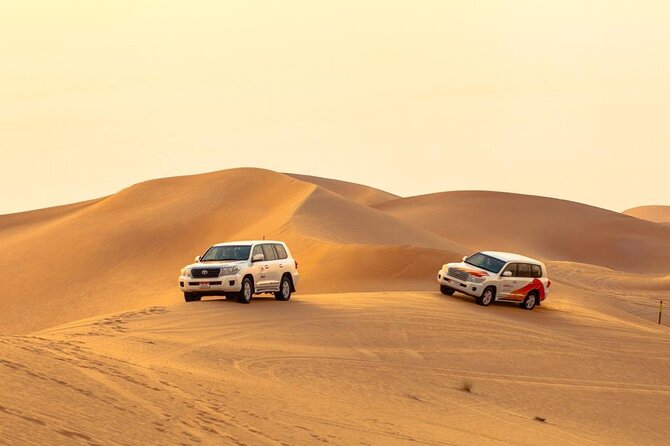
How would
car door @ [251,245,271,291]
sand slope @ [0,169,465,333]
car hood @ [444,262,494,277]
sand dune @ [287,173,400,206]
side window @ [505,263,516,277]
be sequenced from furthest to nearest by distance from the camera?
sand dune @ [287,173,400,206] → sand slope @ [0,169,465,333] → side window @ [505,263,516,277] → car hood @ [444,262,494,277] → car door @ [251,245,271,291]

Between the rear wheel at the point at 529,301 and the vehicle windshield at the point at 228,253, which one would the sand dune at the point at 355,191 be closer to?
the rear wheel at the point at 529,301

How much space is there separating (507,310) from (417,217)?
286ft

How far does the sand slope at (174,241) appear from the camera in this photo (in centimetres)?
4456

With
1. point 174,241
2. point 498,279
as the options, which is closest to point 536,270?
point 498,279

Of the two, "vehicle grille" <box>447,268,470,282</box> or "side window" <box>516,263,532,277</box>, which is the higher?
"side window" <box>516,263,532,277</box>

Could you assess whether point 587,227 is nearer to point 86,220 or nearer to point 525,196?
point 525,196

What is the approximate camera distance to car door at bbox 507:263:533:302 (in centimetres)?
3056

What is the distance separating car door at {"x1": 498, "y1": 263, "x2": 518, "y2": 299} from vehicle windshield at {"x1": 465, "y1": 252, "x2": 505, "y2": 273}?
10.8 inches

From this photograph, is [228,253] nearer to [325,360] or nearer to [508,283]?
[325,360]

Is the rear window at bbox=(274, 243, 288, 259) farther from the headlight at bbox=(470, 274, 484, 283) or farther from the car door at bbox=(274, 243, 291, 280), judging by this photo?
the headlight at bbox=(470, 274, 484, 283)

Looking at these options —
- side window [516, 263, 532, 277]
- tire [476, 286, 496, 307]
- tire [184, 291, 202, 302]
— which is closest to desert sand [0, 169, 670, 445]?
tire [476, 286, 496, 307]

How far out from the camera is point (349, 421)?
527 inches

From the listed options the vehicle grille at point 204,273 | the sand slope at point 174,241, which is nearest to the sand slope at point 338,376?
the vehicle grille at point 204,273

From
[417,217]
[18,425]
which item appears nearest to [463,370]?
[18,425]
